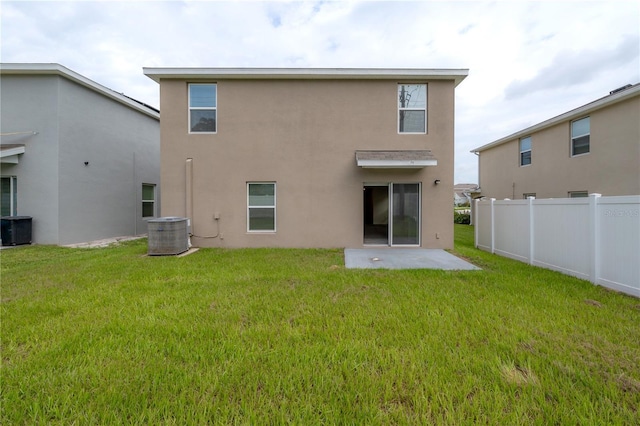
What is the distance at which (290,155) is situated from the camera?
8547mm

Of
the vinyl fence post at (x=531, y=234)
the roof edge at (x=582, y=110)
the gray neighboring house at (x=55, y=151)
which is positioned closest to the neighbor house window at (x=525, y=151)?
the roof edge at (x=582, y=110)

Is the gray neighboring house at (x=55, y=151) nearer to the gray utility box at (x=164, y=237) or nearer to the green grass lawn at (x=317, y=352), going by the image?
the gray utility box at (x=164, y=237)

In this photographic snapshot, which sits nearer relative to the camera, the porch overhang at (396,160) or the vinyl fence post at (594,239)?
the vinyl fence post at (594,239)

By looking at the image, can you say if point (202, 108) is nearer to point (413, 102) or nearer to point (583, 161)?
point (413, 102)

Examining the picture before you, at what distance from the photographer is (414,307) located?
3.81 m

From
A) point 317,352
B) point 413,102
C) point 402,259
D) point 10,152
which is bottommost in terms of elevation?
point 317,352

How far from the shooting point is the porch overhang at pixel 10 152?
8453 mm

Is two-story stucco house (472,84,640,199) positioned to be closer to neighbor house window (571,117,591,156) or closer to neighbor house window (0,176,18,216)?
neighbor house window (571,117,591,156)

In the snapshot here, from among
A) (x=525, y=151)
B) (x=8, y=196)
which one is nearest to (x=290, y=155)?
(x=8, y=196)

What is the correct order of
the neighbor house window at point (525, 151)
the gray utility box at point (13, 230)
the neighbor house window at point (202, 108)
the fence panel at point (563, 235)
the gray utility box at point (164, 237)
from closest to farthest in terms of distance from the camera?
the fence panel at point (563, 235) → the gray utility box at point (164, 237) → the gray utility box at point (13, 230) → the neighbor house window at point (202, 108) → the neighbor house window at point (525, 151)

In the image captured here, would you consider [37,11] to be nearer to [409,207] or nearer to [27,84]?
[27,84]

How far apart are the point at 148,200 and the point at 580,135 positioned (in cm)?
2050

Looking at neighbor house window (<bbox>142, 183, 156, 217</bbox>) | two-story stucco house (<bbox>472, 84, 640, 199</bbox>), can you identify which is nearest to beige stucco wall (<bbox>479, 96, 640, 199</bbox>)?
two-story stucco house (<bbox>472, 84, 640, 199</bbox>)

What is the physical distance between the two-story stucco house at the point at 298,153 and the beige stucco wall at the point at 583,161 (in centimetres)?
738
